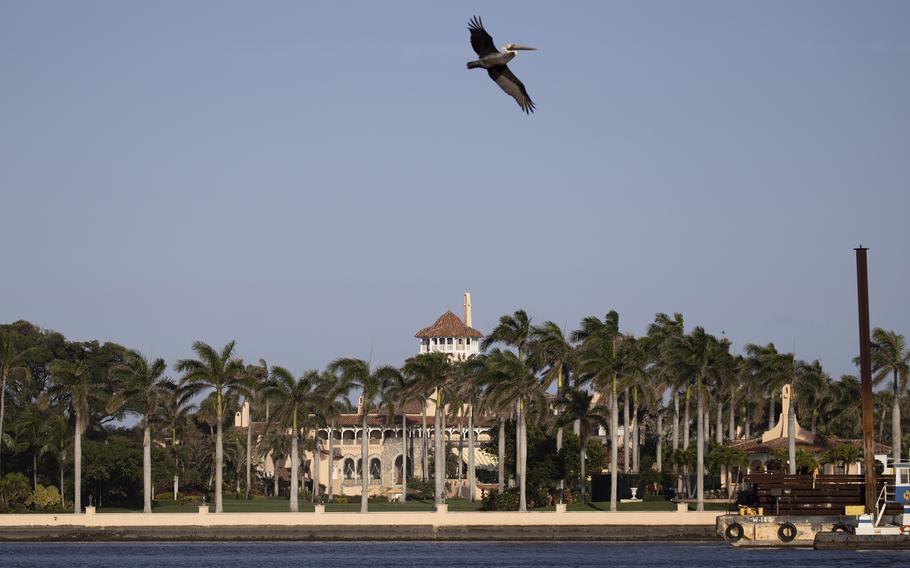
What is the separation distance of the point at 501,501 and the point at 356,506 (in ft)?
51.3

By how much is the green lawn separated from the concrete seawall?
27.5 feet

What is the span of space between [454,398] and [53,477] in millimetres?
26464

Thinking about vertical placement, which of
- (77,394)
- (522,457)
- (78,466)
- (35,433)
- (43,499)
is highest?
(77,394)

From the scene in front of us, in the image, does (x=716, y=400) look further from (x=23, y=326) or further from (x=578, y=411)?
(x=23, y=326)

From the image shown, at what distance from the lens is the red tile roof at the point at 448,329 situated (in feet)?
525

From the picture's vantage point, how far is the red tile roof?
525 ft

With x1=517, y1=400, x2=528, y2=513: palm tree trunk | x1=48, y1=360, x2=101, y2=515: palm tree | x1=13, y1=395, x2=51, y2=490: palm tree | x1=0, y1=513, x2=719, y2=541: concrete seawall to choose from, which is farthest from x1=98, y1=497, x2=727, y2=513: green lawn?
x1=0, y1=513, x2=719, y2=541: concrete seawall

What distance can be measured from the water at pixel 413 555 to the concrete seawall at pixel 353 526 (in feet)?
2.10

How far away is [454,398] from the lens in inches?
3767

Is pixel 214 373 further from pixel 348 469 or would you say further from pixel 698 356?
pixel 348 469

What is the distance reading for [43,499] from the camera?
285ft

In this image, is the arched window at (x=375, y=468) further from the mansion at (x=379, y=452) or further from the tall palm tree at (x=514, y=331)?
the tall palm tree at (x=514, y=331)

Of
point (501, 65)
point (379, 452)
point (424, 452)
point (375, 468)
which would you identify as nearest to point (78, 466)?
point (424, 452)

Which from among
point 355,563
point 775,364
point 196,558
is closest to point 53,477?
point 196,558
